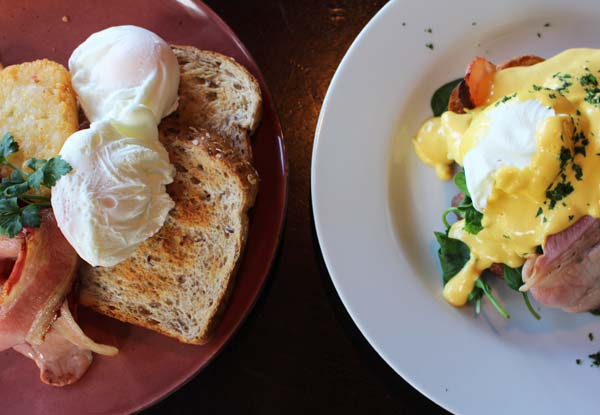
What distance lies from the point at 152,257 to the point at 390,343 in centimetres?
79

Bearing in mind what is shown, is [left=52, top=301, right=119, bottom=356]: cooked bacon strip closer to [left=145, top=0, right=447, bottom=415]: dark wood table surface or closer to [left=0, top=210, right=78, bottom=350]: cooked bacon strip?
[left=0, top=210, right=78, bottom=350]: cooked bacon strip

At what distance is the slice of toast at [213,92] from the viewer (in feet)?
5.95

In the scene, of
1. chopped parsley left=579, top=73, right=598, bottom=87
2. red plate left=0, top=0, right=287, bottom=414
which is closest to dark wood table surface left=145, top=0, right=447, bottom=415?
red plate left=0, top=0, right=287, bottom=414

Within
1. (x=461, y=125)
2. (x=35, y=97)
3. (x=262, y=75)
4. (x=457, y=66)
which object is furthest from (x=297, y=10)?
(x=35, y=97)

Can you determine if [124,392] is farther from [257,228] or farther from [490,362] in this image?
[490,362]

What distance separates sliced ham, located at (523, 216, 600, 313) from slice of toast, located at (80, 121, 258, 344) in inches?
35.0

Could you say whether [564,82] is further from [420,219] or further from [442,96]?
[420,219]

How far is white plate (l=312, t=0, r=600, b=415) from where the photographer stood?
1709 millimetres

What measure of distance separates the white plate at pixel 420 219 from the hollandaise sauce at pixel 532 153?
0.20 meters

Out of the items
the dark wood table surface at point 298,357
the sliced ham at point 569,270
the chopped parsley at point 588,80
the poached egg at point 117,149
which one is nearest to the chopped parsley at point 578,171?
A: the sliced ham at point 569,270

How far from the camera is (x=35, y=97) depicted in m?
1.72

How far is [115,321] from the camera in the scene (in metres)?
1.86

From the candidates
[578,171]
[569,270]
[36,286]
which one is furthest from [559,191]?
[36,286]

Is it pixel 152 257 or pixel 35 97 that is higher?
pixel 35 97
